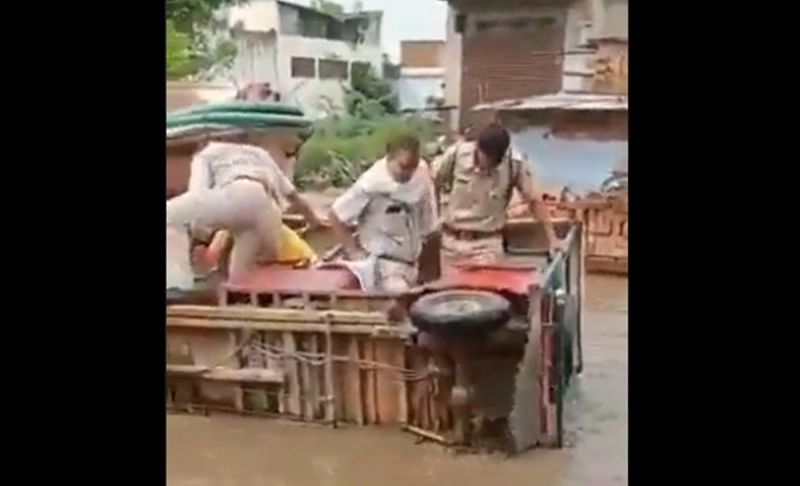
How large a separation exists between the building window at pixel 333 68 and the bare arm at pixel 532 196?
0.23 m

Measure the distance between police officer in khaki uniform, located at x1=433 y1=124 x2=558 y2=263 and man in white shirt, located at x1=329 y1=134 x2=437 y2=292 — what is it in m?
0.03

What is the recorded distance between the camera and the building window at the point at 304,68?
1.38 metres

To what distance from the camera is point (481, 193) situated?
4.42 feet

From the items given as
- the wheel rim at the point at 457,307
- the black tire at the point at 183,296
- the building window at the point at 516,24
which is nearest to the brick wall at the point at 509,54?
the building window at the point at 516,24

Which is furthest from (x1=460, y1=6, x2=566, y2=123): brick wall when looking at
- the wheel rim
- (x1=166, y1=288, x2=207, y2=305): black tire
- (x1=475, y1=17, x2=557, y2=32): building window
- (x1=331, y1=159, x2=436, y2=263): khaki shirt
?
(x1=166, y1=288, x2=207, y2=305): black tire

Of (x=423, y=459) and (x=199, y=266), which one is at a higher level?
(x=199, y=266)

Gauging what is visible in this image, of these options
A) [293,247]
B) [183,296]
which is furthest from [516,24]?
[183,296]

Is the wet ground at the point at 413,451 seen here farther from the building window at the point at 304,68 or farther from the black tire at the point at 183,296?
the building window at the point at 304,68

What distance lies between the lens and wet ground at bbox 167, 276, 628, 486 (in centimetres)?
132

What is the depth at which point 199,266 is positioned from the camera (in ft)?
4.55
